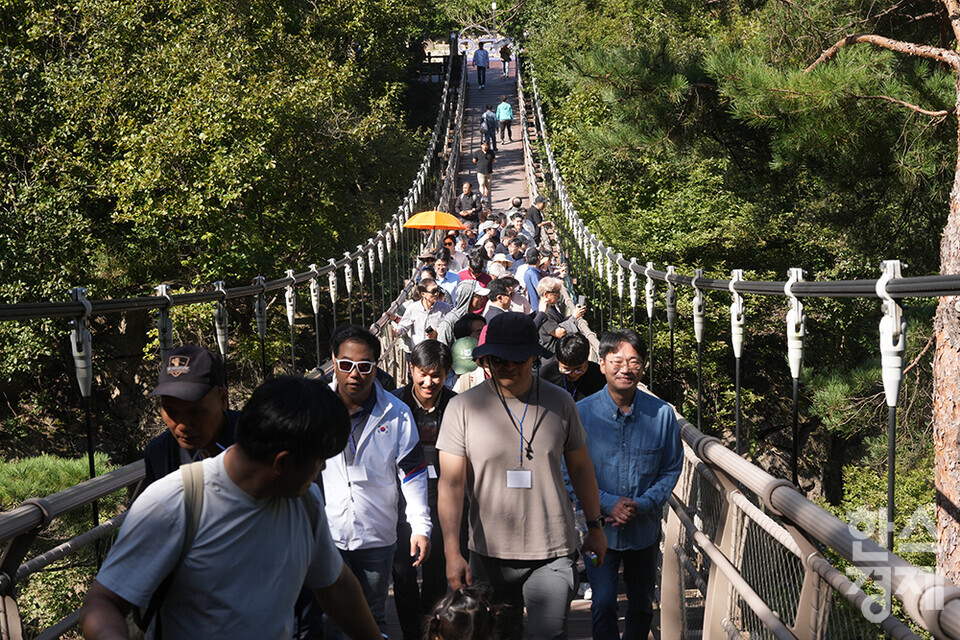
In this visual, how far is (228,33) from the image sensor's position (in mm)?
17375

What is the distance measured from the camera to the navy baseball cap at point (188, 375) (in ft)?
7.10

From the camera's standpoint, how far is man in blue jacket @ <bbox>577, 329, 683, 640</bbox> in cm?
350

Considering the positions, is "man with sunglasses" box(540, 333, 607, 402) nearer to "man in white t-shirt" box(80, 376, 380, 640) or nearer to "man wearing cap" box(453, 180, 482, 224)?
"man in white t-shirt" box(80, 376, 380, 640)

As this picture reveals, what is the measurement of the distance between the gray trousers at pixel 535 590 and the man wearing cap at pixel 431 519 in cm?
58

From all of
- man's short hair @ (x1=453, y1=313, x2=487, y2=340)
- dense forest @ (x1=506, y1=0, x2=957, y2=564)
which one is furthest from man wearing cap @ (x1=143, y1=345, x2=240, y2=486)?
dense forest @ (x1=506, y1=0, x2=957, y2=564)

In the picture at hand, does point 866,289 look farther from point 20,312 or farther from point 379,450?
point 20,312

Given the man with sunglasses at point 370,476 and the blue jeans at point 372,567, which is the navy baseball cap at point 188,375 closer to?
the man with sunglasses at point 370,476

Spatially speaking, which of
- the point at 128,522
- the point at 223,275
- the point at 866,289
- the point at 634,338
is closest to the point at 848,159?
the point at 634,338

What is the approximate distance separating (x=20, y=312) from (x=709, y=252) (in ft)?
44.3

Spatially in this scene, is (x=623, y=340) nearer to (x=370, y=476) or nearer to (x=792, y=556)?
(x=370, y=476)

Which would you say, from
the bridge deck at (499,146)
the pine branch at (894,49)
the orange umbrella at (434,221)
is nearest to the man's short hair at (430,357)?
the pine branch at (894,49)

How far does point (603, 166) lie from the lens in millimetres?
15719

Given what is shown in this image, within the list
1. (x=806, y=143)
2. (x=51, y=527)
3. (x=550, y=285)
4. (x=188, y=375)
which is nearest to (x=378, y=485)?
(x=188, y=375)

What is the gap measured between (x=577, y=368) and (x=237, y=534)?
2.95 m
